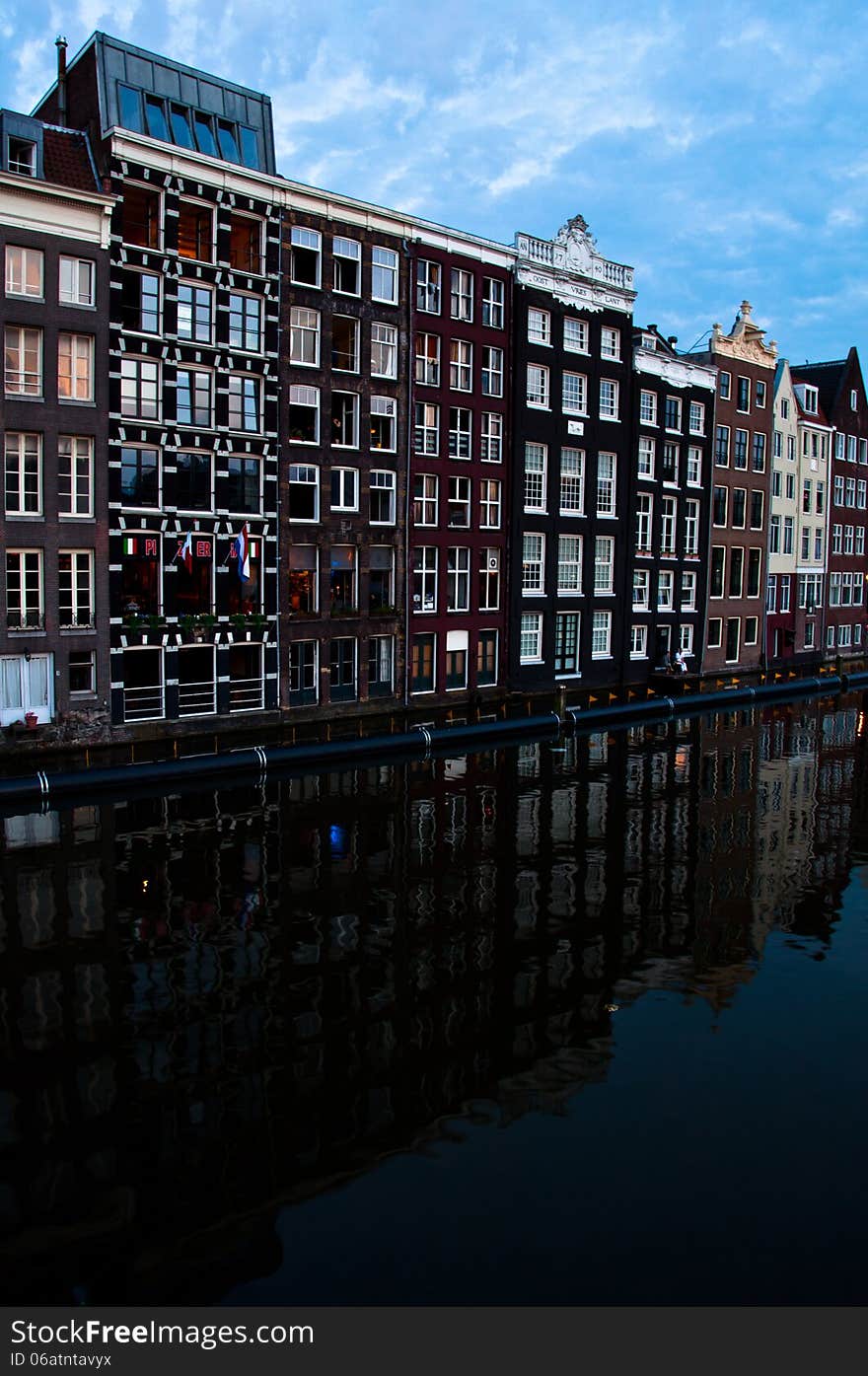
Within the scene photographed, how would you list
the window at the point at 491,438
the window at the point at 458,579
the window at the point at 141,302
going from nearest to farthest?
1. the window at the point at 141,302
2. the window at the point at 458,579
3. the window at the point at 491,438

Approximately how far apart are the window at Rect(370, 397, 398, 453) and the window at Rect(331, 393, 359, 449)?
1.07 meters

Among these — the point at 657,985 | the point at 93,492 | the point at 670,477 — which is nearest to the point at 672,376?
the point at 670,477

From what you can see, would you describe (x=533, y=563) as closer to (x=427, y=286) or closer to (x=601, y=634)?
(x=601, y=634)

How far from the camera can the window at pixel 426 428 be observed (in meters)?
54.3

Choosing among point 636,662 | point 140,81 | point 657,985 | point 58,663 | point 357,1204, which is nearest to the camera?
point 357,1204

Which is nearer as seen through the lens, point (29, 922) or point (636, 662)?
point (29, 922)

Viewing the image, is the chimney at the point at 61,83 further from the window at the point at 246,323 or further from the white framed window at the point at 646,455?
the white framed window at the point at 646,455

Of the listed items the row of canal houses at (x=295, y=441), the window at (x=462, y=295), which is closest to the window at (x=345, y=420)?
the row of canal houses at (x=295, y=441)

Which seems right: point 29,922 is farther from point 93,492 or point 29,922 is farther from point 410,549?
point 410,549

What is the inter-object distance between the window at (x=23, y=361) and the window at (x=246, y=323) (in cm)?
893

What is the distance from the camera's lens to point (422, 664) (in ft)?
182

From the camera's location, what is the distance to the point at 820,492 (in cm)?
8900

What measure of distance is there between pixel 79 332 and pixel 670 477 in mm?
43295
